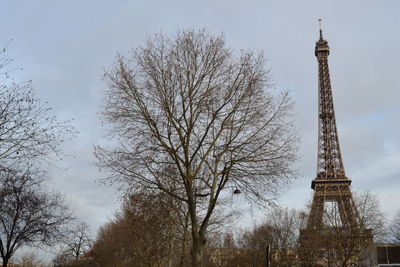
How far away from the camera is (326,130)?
7331 centimetres

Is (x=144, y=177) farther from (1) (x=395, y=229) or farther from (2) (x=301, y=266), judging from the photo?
(1) (x=395, y=229)

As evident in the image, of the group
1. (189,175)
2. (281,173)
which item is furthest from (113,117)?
(281,173)

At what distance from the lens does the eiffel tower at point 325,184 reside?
136 ft

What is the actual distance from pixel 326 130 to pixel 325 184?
11328 millimetres

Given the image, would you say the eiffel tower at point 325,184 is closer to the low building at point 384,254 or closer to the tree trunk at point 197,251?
the low building at point 384,254

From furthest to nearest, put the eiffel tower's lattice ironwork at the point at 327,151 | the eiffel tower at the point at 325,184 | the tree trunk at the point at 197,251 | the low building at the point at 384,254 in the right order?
the eiffel tower's lattice ironwork at the point at 327,151 < the low building at the point at 384,254 < the eiffel tower at the point at 325,184 < the tree trunk at the point at 197,251

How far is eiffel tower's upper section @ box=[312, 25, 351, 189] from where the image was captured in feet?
222

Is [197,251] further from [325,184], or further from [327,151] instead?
[327,151]

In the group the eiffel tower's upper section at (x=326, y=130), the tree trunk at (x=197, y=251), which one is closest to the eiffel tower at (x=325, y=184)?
the eiffel tower's upper section at (x=326, y=130)

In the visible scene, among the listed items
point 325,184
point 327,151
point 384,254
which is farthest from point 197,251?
point 327,151

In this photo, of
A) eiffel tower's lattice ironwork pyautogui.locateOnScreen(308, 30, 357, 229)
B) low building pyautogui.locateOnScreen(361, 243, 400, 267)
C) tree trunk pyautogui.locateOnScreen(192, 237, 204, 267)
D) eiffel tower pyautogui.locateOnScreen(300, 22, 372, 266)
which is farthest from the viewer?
eiffel tower's lattice ironwork pyautogui.locateOnScreen(308, 30, 357, 229)

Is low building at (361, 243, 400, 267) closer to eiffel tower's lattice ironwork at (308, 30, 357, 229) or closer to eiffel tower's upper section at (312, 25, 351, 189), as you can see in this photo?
eiffel tower's lattice ironwork at (308, 30, 357, 229)

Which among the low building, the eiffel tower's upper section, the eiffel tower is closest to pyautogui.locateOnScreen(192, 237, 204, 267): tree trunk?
the eiffel tower

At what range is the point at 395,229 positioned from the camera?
6300cm
